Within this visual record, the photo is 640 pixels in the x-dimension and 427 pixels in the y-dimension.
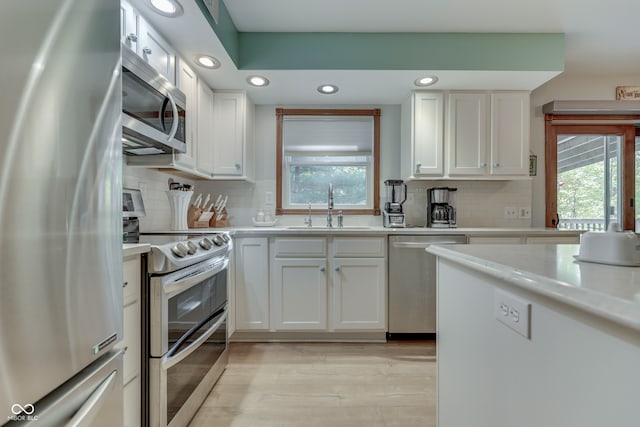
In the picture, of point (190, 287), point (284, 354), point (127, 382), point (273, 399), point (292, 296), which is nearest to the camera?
point (127, 382)

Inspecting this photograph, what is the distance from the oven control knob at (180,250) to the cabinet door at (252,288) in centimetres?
103

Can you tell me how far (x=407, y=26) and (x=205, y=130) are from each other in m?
1.82

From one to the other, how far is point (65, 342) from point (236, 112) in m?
2.44

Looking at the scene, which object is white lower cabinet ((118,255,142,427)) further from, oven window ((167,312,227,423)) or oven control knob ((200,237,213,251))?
oven control knob ((200,237,213,251))

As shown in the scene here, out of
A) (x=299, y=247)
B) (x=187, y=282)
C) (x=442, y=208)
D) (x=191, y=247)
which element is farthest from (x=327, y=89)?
(x=187, y=282)

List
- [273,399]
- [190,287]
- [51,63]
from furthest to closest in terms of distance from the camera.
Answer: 1. [273,399]
2. [190,287]
3. [51,63]

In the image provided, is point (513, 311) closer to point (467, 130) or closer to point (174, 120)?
point (174, 120)

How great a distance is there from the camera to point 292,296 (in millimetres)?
2451

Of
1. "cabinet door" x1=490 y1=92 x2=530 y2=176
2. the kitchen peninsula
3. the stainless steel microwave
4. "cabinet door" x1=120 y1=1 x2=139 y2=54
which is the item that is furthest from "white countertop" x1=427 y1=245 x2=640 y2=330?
"cabinet door" x1=490 y1=92 x2=530 y2=176

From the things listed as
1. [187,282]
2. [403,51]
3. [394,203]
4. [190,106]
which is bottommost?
[187,282]

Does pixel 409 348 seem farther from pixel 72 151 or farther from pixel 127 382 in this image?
pixel 72 151

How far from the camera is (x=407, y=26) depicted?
229 centimetres

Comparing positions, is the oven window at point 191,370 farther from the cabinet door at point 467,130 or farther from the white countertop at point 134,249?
the cabinet door at point 467,130

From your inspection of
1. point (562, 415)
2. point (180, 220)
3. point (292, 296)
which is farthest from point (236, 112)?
point (562, 415)
